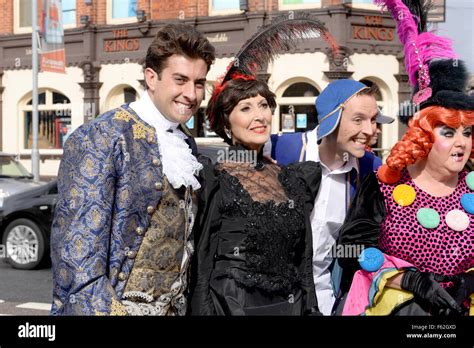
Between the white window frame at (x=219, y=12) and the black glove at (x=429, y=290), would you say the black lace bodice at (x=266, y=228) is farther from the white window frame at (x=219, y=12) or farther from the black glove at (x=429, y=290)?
the white window frame at (x=219, y=12)

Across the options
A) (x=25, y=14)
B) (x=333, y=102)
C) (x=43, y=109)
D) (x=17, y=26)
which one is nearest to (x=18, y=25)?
(x=17, y=26)

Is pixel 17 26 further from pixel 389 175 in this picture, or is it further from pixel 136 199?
pixel 136 199

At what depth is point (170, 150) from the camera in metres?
2.17

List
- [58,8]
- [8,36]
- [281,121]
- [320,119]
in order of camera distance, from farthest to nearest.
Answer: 1. [8,36]
2. [281,121]
3. [58,8]
4. [320,119]

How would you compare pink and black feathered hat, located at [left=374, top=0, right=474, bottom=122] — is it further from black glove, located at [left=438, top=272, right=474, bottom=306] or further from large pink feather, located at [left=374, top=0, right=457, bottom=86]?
black glove, located at [left=438, top=272, right=474, bottom=306]

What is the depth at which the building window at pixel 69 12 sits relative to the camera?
17422mm

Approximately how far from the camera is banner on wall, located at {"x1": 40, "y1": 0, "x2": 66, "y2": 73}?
1447 centimetres

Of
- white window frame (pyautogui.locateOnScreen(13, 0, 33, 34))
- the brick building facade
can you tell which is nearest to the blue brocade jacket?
the brick building facade

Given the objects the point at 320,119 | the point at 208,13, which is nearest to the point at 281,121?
the point at 208,13

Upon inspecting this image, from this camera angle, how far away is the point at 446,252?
7.91ft

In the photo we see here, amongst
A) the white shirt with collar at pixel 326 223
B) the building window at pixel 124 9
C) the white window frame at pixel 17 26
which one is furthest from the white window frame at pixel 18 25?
the white shirt with collar at pixel 326 223
